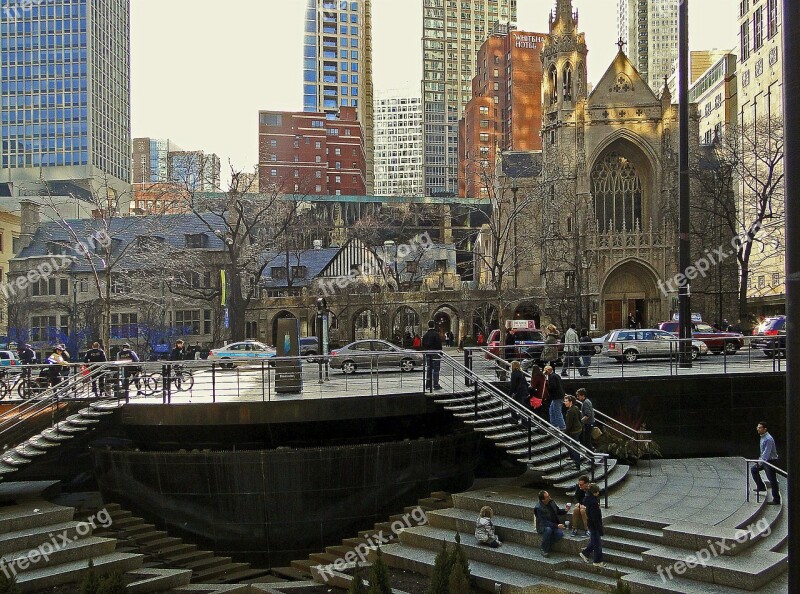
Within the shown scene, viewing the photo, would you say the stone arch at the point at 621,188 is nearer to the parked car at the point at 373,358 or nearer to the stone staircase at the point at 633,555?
the parked car at the point at 373,358

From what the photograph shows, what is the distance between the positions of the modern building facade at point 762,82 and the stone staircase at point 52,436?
56.4 metres

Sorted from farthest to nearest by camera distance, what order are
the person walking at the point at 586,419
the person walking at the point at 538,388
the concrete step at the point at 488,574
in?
the person walking at the point at 538,388 < the person walking at the point at 586,419 < the concrete step at the point at 488,574

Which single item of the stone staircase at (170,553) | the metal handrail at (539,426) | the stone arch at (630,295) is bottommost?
the stone staircase at (170,553)

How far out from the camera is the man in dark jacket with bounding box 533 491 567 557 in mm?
13852

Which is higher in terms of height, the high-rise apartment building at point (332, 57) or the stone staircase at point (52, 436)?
the high-rise apartment building at point (332, 57)

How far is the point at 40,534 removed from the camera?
15.7m

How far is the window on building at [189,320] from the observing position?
68.6 m

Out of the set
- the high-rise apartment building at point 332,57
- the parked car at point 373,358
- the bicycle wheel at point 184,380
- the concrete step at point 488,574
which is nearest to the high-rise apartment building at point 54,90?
the high-rise apartment building at point 332,57

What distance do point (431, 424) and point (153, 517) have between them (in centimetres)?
715

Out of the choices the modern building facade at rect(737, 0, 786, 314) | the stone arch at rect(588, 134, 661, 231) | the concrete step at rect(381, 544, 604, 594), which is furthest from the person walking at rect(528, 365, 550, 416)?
the modern building facade at rect(737, 0, 786, 314)

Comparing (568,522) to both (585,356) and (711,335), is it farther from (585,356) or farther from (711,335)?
(711,335)

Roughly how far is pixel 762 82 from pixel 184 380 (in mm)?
68811

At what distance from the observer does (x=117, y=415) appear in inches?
753

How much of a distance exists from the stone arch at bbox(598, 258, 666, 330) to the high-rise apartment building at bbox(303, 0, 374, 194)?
325 feet
